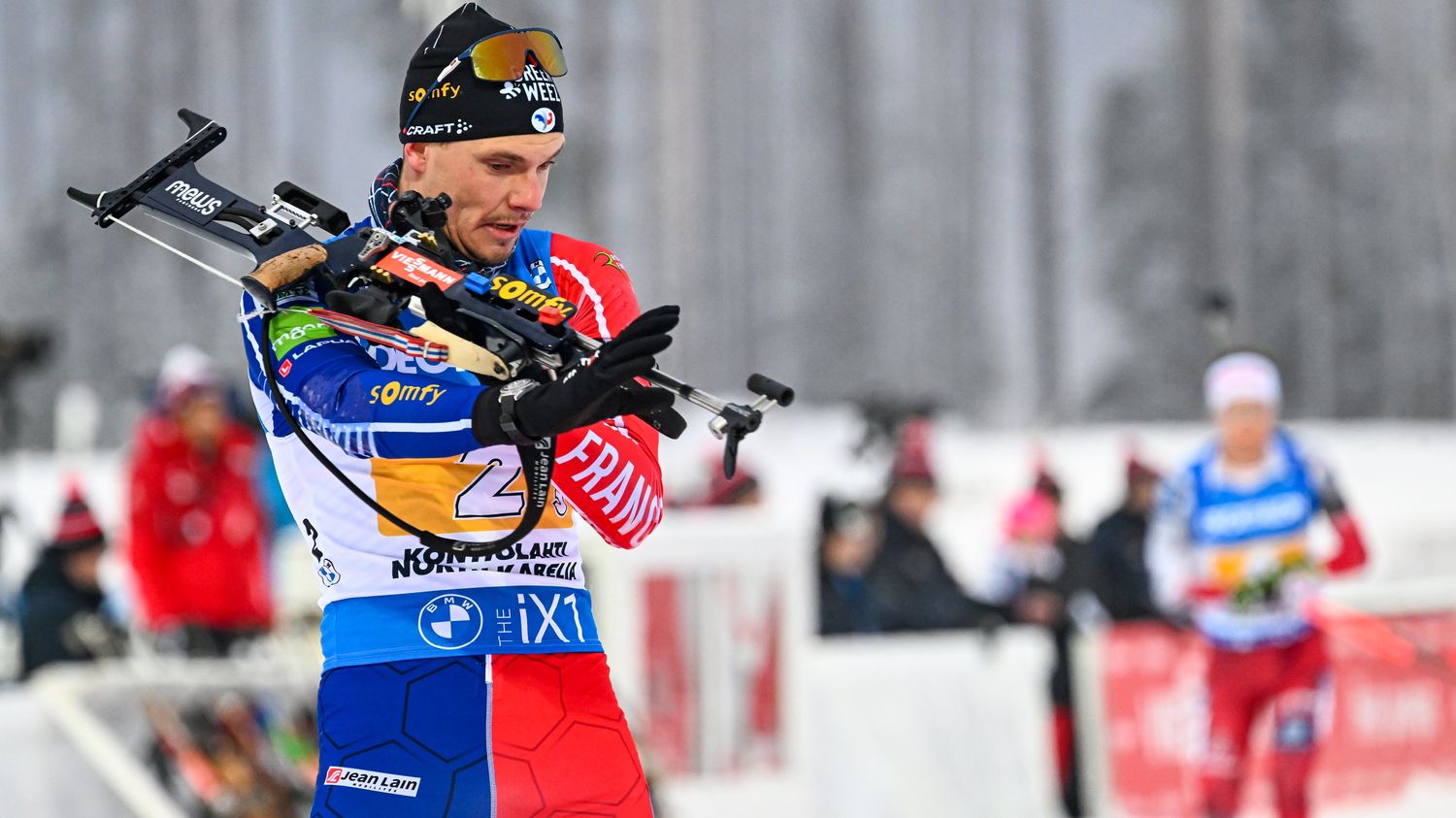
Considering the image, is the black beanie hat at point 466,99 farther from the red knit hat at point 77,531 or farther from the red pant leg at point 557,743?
the red knit hat at point 77,531

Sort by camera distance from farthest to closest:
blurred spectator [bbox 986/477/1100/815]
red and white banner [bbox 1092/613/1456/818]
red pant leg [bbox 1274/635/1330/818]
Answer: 1. red and white banner [bbox 1092/613/1456/818]
2. blurred spectator [bbox 986/477/1100/815]
3. red pant leg [bbox 1274/635/1330/818]

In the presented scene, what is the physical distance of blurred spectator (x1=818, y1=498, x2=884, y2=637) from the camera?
9516 millimetres

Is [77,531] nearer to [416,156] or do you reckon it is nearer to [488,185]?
[416,156]

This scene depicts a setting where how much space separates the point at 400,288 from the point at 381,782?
61 cm

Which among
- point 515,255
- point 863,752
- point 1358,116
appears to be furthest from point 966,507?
point 515,255

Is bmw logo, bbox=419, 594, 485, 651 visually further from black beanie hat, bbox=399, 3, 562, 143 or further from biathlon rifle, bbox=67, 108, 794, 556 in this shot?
black beanie hat, bbox=399, 3, 562, 143

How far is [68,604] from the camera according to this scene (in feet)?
25.6

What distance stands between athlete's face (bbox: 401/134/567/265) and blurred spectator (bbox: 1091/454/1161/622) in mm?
7556

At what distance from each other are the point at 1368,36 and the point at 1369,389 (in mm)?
3385

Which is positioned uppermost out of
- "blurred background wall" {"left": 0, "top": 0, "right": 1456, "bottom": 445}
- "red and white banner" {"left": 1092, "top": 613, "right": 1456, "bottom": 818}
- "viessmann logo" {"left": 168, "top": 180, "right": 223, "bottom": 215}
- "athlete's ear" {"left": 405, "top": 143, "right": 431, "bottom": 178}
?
"blurred background wall" {"left": 0, "top": 0, "right": 1456, "bottom": 445}

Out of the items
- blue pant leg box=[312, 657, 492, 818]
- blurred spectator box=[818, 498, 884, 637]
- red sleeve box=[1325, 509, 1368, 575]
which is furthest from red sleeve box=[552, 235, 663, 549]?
blurred spectator box=[818, 498, 884, 637]

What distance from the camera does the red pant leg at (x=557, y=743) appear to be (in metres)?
2.56

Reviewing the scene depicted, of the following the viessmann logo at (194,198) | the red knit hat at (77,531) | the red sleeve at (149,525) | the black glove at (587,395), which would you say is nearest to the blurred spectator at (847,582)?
the red sleeve at (149,525)

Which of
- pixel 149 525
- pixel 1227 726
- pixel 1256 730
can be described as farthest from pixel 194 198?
pixel 1256 730
